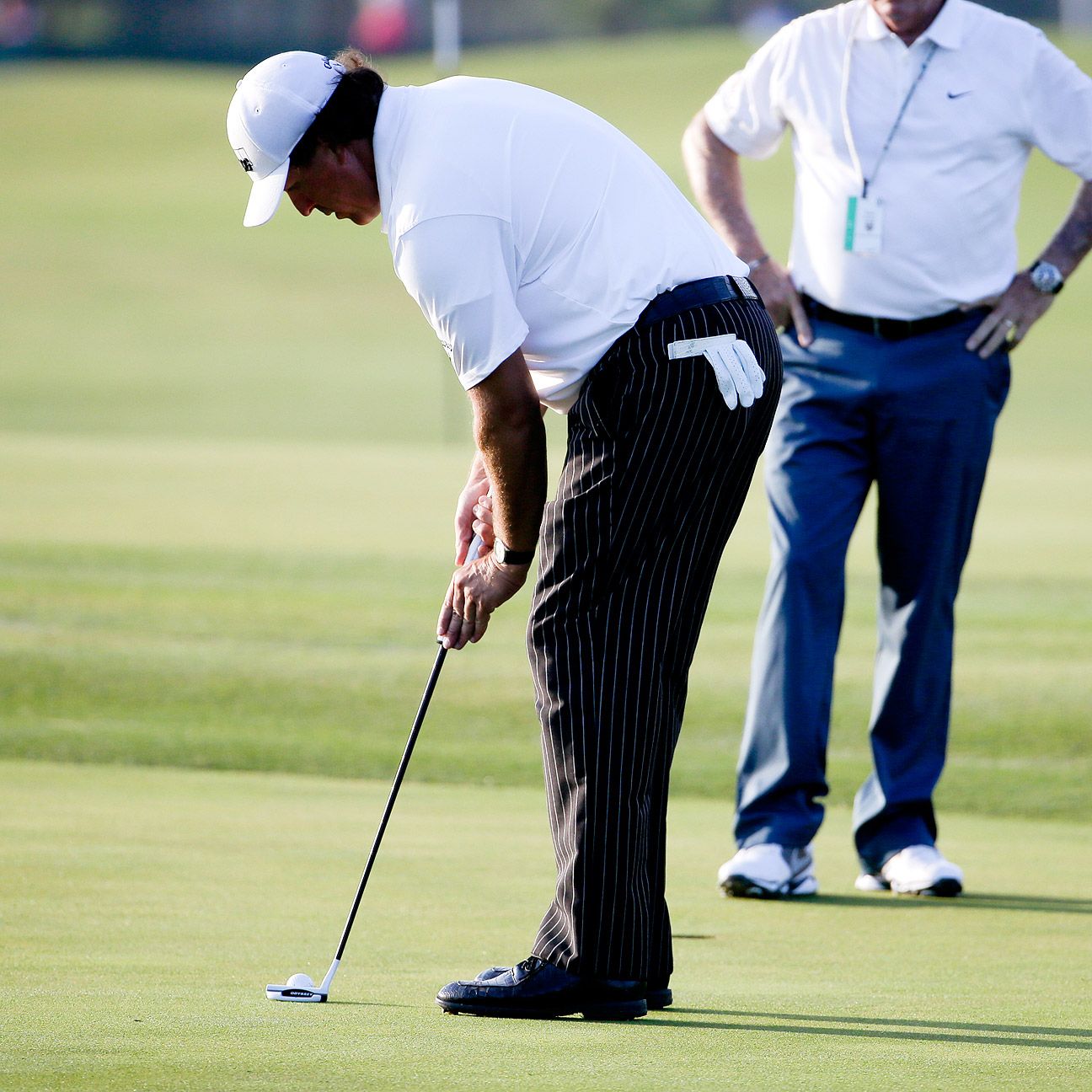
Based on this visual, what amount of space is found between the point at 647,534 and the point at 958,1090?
0.97 metres

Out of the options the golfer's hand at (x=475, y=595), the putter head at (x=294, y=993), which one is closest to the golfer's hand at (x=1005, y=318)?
the golfer's hand at (x=475, y=595)

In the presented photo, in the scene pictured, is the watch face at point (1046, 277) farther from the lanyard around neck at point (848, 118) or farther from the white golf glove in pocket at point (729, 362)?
the white golf glove in pocket at point (729, 362)

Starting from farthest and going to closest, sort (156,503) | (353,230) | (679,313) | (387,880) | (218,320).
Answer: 1. (353,230)
2. (218,320)
3. (156,503)
4. (387,880)
5. (679,313)

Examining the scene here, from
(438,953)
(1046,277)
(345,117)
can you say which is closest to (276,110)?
(345,117)

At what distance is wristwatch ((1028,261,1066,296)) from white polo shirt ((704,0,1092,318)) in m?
0.06

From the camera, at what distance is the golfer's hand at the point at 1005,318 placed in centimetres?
459

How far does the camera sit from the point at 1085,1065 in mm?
2744

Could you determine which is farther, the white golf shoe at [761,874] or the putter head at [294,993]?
the white golf shoe at [761,874]

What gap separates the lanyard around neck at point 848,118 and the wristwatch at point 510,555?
176 cm

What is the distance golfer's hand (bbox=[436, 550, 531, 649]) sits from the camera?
3252mm

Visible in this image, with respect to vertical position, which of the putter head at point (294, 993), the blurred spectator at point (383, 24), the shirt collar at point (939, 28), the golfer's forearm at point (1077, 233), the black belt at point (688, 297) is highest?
the blurred spectator at point (383, 24)

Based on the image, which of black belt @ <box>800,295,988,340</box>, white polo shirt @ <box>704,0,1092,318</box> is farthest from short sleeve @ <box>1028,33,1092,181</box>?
black belt @ <box>800,295,988,340</box>

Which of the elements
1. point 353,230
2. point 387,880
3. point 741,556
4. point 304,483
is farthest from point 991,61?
point 353,230

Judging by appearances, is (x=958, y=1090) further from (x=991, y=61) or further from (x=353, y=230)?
(x=353, y=230)
